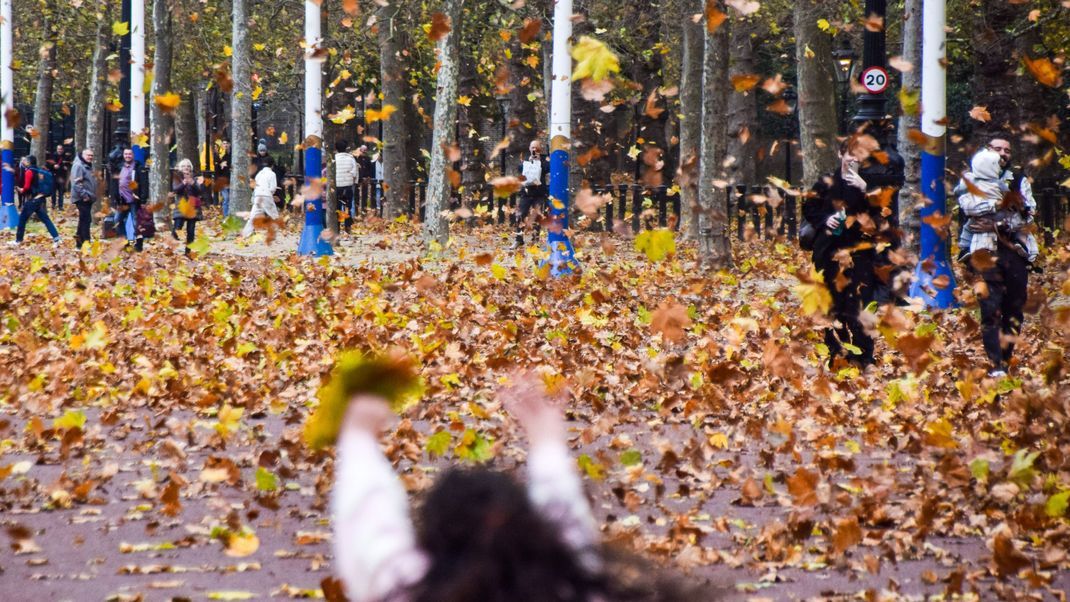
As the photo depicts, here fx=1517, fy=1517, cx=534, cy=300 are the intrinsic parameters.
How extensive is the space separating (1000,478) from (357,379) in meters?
4.91

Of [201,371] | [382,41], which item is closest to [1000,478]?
[201,371]

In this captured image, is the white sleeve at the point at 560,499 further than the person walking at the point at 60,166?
No

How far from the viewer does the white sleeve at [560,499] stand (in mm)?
2271

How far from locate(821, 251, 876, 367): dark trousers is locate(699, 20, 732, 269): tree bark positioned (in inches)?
322

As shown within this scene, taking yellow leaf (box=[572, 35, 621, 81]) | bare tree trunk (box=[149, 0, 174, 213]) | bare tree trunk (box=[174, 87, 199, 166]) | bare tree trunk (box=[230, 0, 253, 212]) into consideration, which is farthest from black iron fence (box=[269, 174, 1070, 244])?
yellow leaf (box=[572, 35, 621, 81])

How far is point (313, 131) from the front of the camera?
70.4 feet

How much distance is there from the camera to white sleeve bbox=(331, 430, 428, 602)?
2268 mm

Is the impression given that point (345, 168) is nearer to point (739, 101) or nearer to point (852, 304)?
point (739, 101)

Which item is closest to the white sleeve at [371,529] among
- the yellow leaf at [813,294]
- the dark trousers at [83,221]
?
the yellow leaf at [813,294]

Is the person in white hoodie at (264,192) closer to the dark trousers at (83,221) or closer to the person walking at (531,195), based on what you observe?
the dark trousers at (83,221)

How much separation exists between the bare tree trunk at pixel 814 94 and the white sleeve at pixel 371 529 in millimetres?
21064

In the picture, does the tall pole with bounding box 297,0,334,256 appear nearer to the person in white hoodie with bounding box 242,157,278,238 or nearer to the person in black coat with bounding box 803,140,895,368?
the person in white hoodie with bounding box 242,157,278,238

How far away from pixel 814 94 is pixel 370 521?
22.0m

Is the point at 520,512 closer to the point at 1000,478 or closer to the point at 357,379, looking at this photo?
the point at 357,379
